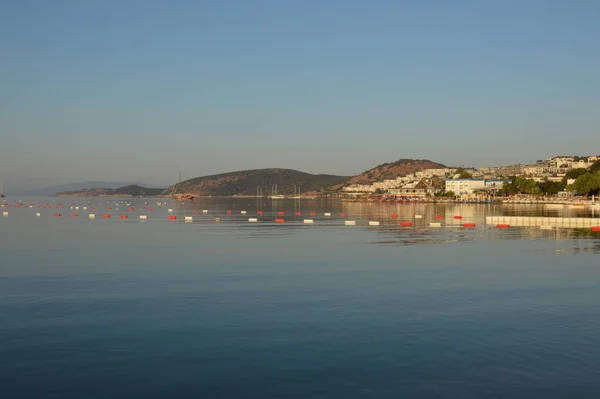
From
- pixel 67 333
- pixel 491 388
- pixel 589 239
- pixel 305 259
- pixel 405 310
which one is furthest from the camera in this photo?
pixel 589 239

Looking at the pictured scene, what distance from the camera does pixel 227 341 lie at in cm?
2547

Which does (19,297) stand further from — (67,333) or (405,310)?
(405,310)

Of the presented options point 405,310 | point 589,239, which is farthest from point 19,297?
point 589,239

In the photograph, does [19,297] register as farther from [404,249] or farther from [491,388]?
[404,249]

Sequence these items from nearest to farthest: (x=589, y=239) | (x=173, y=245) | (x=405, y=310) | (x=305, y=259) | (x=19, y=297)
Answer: (x=405, y=310) → (x=19, y=297) → (x=305, y=259) → (x=173, y=245) → (x=589, y=239)

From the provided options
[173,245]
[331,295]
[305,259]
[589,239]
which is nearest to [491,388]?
[331,295]

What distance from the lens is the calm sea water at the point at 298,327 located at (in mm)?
20109

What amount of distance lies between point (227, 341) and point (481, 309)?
15002mm

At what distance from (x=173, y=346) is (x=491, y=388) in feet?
41.7

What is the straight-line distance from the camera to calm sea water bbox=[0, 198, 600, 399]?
2011 centimetres

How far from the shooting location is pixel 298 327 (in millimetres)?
27953

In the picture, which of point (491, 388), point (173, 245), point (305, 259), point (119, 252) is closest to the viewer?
point (491, 388)

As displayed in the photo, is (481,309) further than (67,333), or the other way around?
(481,309)

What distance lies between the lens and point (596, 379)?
20453 mm
